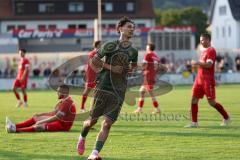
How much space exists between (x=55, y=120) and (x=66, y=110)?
383 millimetres

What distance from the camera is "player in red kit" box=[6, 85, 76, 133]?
52.8ft

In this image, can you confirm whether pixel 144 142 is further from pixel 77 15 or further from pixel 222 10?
pixel 222 10

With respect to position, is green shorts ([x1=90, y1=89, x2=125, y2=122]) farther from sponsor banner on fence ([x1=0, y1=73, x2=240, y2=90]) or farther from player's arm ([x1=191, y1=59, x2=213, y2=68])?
sponsor banner on fence ([x1=0, y1=73, x2=240, y2=90])

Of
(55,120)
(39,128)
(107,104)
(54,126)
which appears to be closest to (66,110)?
(55,120)

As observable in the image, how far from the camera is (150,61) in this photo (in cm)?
2184

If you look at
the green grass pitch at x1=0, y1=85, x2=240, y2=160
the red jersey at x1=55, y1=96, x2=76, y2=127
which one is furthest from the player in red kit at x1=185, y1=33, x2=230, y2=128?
the red jersey at x1=55, y1=96, x2=76, y2=127

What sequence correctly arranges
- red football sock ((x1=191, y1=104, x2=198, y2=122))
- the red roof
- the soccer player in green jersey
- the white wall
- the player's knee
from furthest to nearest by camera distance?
the red roof → the white wall → red football sock ((x1=191, y1=104, x2=198, y2=122)) → the player's knee → the soccer player in green jersey

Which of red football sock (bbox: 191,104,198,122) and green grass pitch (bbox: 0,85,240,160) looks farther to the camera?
red football sock (bbox: 191,104,198,122)

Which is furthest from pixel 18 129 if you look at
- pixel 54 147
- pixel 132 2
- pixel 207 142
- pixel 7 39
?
pixel 132 2

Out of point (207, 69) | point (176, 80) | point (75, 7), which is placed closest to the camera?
point (207, 69)

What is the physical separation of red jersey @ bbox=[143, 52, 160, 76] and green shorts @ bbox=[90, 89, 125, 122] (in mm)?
9638

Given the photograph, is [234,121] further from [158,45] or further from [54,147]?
[158,45]

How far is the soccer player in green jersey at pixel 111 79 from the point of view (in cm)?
1149

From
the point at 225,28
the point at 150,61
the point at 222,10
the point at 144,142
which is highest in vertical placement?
the point at 150,61
